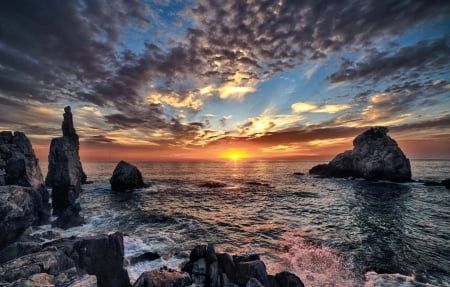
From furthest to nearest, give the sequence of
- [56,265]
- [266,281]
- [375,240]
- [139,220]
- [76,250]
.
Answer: [139,220] < [375,240] < [76,250] < [266,281] < [56,265]

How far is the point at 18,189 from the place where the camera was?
63.7 ft

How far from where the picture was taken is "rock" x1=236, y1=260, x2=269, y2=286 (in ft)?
44.8

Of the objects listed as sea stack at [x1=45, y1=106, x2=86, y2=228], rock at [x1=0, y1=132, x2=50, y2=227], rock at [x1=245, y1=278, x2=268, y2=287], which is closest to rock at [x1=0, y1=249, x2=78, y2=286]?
rock at [x1=245, y1=278, x2=268, y2=287]

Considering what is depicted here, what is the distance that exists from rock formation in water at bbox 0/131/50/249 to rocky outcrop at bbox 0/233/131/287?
396 cm

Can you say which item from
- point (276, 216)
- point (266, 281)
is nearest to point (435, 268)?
point (266, 281)

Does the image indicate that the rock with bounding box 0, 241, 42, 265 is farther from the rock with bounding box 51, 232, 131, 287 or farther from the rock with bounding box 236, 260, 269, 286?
the rock with bounding box 236, 260, 269, 286

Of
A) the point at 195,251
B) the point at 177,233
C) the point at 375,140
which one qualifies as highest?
the point at 375,140

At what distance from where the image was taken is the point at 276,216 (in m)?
32.6

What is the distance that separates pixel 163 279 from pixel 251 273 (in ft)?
20.1

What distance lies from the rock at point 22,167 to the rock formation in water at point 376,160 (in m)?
92.0

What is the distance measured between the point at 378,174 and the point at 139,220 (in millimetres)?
80348

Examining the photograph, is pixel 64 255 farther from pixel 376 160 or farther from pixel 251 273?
pixel 376 160

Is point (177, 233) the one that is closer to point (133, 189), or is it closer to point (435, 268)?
point (435, 268)

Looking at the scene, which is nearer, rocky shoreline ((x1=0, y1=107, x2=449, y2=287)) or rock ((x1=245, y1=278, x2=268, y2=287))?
rocky shoreline ((x1=0, y1=107, x2=449, y2=287))
